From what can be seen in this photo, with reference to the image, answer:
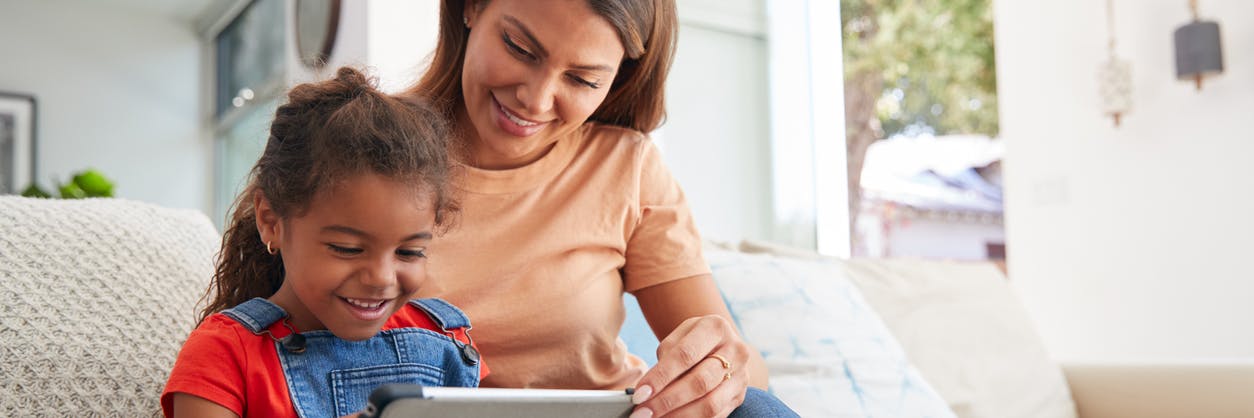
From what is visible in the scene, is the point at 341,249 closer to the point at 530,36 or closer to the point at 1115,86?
the point at 530,36

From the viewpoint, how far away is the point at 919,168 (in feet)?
26.4

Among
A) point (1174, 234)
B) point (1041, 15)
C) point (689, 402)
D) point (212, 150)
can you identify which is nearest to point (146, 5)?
point (212, 150)

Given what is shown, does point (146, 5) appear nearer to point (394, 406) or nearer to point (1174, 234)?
point (1174, 234)

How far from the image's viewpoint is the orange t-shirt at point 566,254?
1.11 metres

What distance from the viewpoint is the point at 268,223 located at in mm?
896

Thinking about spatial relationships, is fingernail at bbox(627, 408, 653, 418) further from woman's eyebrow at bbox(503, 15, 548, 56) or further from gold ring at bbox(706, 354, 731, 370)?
woman's eyebrow at bbox(503, 15, 548, 56)

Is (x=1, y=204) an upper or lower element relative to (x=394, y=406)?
upper

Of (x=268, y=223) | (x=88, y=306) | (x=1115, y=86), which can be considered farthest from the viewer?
(x=1115, y=86)

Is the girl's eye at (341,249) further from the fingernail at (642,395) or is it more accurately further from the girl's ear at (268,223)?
the fingernail at (642,395)

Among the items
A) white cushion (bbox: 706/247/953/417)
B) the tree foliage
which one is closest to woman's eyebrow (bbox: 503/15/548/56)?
white cushion (bbox: 706/247/953/417)

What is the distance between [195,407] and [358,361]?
0.51 ft

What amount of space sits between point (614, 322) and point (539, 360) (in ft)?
0.43

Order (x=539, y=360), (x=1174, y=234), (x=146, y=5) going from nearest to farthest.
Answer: (x=539, y=360) → (x=1174, y=234) → (x=146, y=5)

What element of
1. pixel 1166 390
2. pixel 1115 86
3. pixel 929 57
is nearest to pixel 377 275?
pixel 1166 390
